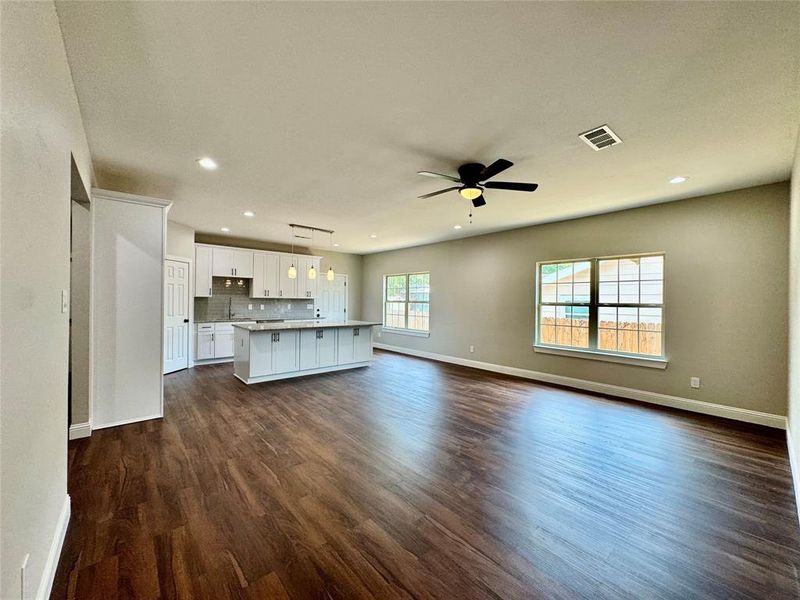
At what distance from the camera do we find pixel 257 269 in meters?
7.14

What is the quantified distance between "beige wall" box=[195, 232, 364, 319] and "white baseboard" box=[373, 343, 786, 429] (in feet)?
12.9

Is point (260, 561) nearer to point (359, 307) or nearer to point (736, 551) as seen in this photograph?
point (736, 551)

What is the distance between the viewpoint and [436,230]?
20.1 ft

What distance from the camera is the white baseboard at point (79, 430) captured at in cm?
300

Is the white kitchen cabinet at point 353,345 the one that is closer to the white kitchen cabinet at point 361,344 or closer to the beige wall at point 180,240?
the white kitchen cabinet at point 361,344

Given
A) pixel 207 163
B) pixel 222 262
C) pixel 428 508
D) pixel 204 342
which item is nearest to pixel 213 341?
pixel 204 342

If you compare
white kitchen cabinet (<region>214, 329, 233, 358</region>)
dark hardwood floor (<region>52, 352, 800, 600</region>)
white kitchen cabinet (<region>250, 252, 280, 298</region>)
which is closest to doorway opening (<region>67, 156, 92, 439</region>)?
dark hardwood floor (<region>52, 352, 800, 600</region>)

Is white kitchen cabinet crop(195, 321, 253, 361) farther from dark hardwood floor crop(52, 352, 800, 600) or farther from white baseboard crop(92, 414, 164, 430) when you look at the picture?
white baseboard crop(92, 414, 164, 430)

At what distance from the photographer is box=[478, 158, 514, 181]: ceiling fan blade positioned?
8.41 ft

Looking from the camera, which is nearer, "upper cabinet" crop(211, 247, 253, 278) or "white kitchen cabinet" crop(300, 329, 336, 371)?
"white kitchen cabinet" crop(300, 329, 336, 371)

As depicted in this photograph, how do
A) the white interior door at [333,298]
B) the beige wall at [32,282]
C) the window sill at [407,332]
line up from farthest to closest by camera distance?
the white interior door at [333,298]
the window sill at [407,332]
the beige wall at [32,282]

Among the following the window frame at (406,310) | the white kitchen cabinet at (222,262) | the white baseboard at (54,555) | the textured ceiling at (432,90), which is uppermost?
the textured ceiling at (432,90)

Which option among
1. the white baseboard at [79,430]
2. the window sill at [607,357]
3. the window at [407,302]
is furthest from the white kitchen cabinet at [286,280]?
the window sill at [607,357]

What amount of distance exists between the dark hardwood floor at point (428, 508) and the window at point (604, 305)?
1.23 meters
